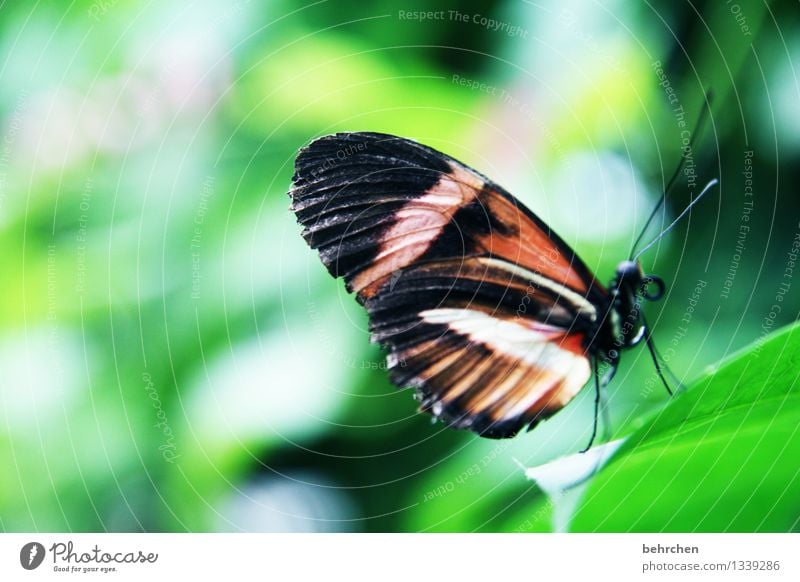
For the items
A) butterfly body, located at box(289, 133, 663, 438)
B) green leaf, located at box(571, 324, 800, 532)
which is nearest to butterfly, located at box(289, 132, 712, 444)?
butterfly body, located at box(289, 133, 663, 438)

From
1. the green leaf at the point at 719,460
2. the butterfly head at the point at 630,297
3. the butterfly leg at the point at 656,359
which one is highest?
the butterfly head at the point at 630,297

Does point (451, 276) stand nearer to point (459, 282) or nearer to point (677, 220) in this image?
point (459, 282)

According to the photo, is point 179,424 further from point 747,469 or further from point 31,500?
point 747,469

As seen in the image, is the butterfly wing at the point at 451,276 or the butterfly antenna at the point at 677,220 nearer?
the butterfly wing at the point at 451,276

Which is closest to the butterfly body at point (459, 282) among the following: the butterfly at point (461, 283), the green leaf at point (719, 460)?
the butterfly at point (461, 283)

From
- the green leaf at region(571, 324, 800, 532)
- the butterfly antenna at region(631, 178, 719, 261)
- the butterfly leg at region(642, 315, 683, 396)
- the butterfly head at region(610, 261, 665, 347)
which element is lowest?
the green leaf at region(571, 324, 800, 532)

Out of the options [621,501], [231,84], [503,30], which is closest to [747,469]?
[621,501]

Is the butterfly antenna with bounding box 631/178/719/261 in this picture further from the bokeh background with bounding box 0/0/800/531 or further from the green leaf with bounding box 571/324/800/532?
the green leaf with bounding box 571/324/800/532

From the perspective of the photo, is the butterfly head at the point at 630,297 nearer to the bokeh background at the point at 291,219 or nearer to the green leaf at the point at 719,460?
the bokeh background at the point at 291,219
